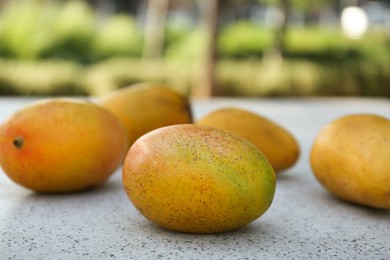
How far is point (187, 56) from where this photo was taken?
11.2 metres

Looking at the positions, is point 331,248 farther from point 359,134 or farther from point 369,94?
point 369,94

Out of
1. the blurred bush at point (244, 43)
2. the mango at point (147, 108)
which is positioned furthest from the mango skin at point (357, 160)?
the blurred bush at point (244, 43)

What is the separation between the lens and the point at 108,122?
1.68 meters

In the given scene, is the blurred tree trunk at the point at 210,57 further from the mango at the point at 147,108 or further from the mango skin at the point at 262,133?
the mango skin at the point at 262,133

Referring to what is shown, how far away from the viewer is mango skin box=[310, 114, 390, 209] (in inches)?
58.9

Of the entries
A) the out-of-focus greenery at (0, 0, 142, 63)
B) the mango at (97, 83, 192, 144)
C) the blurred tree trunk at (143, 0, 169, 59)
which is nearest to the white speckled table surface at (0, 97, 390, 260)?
the mango at (97, 83, 192, 144)

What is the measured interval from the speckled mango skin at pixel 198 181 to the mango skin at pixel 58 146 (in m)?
0.31

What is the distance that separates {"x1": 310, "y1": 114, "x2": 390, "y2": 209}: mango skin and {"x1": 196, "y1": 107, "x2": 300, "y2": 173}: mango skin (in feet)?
0.74

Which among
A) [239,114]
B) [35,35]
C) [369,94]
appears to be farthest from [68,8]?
[239,114]

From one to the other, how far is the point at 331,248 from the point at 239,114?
773 mm

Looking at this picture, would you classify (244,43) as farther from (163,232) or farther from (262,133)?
(163,232)

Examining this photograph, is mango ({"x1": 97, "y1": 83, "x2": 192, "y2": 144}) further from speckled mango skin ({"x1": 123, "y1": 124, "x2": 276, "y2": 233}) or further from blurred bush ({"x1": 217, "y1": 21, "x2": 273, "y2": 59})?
blurred bush ({"x1": 217, "y1": 21, "x2": 273, "y2": 59})

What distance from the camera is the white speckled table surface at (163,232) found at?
3.86 feet

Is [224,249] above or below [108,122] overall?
below
